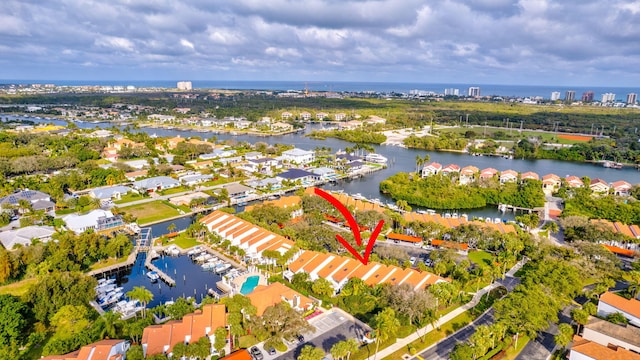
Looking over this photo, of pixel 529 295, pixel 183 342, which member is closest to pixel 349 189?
pixel 529 295

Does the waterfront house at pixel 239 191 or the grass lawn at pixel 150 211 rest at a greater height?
the waterfront house at pixel 239 191

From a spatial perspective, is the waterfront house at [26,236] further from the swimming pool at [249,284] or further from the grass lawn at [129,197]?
the swimming pool at [249,284]

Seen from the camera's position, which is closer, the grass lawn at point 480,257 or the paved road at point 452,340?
the paved road at point 452,340

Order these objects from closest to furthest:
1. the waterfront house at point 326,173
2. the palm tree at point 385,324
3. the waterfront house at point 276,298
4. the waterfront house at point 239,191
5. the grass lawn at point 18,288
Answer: the palm tree at point 385,324, the waterfront house at point 276,298, the grass lawn at point 18,288, the waterfront house at point 239,191, the waterfront house at point 326,173

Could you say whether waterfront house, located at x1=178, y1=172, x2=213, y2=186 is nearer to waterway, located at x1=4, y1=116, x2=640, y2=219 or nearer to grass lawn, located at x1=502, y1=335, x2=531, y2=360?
waterway, located at x1=4, y1=116, x2=640, y2=219

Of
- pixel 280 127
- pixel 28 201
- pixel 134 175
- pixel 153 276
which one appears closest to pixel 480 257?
pixel 153 276

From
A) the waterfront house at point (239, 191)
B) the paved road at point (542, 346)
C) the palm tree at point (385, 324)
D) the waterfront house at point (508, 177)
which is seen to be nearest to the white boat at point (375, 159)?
the waterfront house at point (508, 177)
